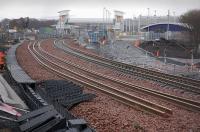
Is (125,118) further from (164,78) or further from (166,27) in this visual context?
(166,27)

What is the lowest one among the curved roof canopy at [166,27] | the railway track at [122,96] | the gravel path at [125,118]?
the gravel path at [125,118]

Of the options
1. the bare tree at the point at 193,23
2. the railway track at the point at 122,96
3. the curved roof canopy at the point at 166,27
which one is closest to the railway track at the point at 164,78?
the railway track at the point at 122,96

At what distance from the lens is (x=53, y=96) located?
1514 centimetres

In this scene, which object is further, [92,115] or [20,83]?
[20,83]

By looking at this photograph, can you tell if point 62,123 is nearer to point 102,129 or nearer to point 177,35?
point 102,129

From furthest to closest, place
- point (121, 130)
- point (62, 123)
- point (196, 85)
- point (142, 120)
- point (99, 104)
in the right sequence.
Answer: point (196, 85) → point (99, 104) → point (142, 120) → point (121, 130) → point (62, 123)

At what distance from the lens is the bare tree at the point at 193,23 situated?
48.5 metres

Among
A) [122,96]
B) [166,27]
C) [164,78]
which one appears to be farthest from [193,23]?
[122,96]

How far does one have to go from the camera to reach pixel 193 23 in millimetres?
50656

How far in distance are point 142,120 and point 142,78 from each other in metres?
9.64

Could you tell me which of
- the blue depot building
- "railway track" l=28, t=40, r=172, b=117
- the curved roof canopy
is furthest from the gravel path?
the curved roof canopy

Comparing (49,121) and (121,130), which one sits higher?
(49,121)

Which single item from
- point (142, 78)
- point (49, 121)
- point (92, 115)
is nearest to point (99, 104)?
point (92, 115)

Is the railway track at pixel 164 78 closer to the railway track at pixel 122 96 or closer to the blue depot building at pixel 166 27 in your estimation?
the railway track at pixel 122 96
